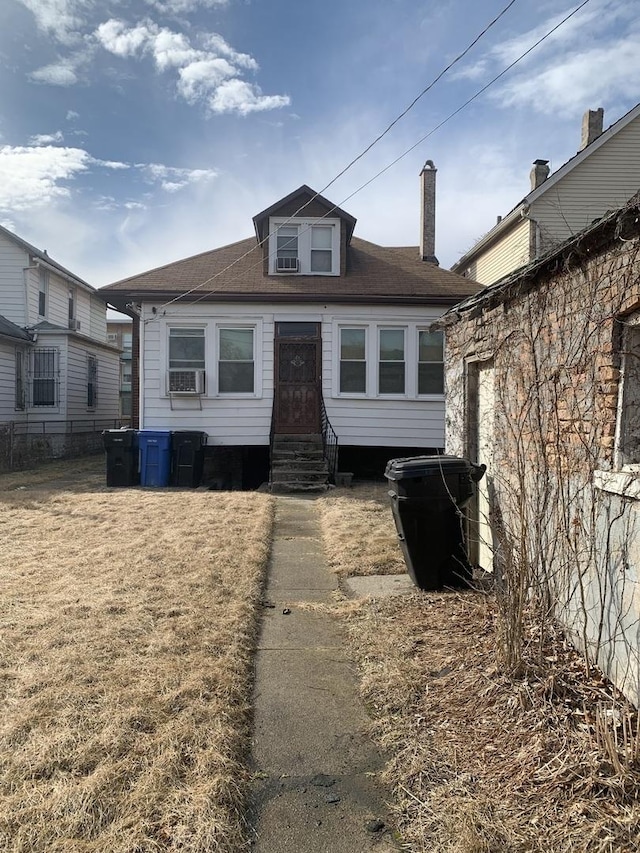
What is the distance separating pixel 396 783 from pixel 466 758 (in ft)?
1.19

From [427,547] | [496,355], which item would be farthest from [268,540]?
[496,355]

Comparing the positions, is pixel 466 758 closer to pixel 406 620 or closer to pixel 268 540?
pixel 406 620

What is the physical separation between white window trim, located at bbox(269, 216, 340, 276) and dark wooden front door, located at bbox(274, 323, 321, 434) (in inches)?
58.8

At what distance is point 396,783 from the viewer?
2498 millimetres

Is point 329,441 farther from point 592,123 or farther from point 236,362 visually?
point 592,123

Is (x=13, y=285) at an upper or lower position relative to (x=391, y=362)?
upper

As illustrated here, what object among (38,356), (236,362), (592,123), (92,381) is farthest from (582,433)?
(92,381)

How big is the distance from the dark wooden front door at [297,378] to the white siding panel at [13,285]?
404 inches

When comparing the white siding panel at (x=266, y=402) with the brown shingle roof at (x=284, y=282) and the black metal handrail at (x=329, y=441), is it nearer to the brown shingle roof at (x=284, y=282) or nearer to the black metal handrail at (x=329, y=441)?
the black metal handrail at (x=329, y=441)

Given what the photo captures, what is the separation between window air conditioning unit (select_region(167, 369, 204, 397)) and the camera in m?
12.3

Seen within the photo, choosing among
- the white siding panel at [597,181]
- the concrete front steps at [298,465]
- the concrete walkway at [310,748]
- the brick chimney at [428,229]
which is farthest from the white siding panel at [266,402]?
the concrete walkway at [310,748]

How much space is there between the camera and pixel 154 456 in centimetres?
1154

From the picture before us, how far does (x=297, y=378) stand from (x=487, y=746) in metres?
10.5

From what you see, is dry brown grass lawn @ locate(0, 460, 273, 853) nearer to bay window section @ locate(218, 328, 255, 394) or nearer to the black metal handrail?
the black metal handrail
